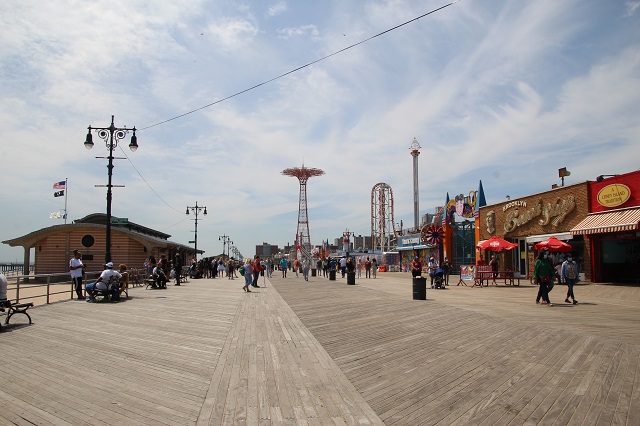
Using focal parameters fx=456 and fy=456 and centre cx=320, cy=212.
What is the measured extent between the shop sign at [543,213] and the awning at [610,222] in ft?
5.00

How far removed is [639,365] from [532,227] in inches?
960

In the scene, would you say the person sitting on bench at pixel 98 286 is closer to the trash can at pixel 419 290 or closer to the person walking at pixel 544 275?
the trash can at pixel 419 290

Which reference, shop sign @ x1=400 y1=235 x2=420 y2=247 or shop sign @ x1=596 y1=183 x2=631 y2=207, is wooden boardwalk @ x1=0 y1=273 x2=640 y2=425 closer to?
shop sign @ x1=596 y1=183 x2=631 y2=207

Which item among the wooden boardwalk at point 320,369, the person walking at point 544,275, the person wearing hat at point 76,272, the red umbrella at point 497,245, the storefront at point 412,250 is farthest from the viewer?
the storefront at point 412,250

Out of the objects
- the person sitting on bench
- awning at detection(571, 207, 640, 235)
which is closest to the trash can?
the person sitting on bench

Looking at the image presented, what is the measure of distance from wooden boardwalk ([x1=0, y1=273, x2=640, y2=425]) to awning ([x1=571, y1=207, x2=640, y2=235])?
36.7 ft

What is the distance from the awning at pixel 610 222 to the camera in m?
20.7

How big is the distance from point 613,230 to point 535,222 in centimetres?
746

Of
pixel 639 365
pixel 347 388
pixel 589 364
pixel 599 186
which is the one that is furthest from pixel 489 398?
pixel 599 186

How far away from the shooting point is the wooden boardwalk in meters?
4.68

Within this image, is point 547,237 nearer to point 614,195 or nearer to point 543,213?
point 543,213

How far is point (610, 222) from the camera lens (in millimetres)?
22031

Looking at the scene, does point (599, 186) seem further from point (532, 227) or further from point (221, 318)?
point (221, 318)

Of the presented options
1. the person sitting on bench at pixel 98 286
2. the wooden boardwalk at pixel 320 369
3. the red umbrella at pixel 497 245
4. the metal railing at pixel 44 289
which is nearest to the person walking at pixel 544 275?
the wooden boardwalk at pixel 320 369
